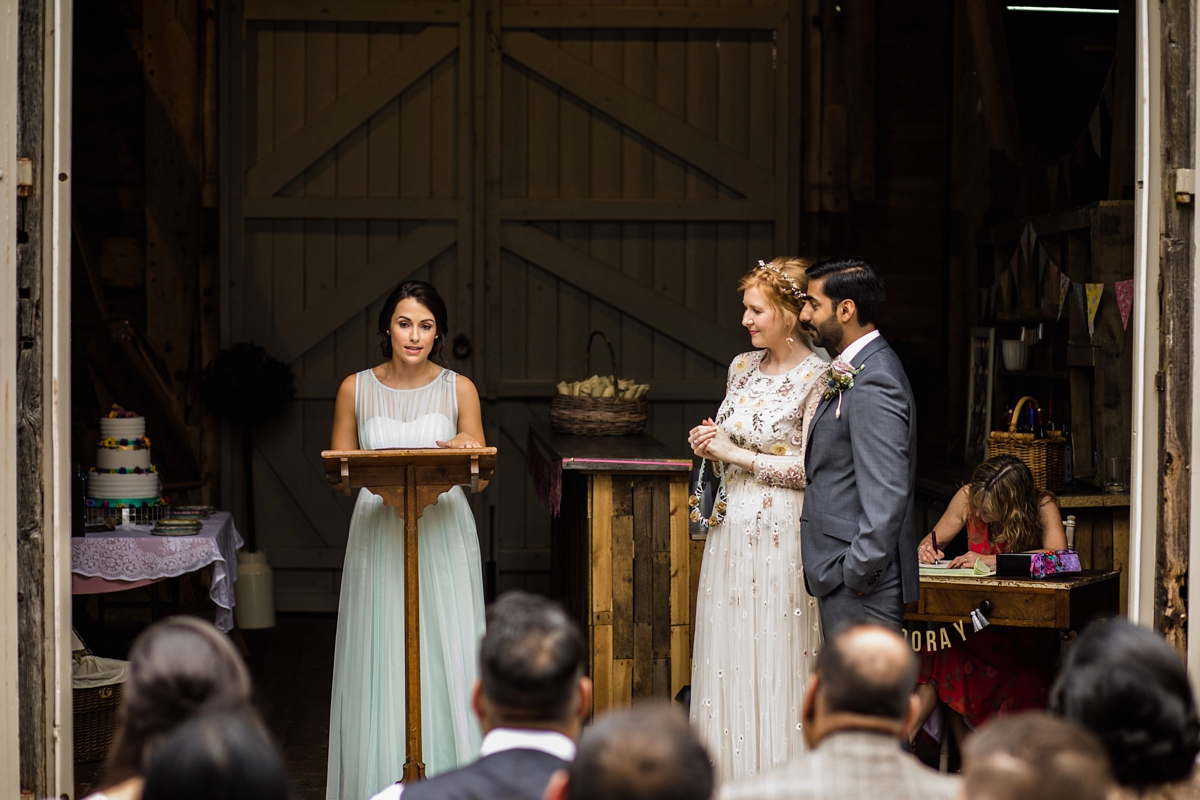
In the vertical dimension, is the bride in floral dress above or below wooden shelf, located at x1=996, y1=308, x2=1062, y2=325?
below

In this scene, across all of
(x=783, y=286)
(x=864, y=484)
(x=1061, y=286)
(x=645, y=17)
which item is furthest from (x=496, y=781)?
(x=645, y=17)

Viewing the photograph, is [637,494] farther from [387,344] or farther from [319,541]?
[319,541]

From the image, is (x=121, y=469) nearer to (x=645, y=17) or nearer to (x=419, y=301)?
(x=419, y=301)

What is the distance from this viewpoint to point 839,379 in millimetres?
3807

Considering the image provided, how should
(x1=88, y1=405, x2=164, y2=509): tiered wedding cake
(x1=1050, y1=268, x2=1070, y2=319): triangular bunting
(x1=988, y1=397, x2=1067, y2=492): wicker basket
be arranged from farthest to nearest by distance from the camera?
(x1=1050, y1=268, x2=1070, y2=319): triangular bunting
(x1=88, y1=405, x2=164, y2=509): tiered wedding cake
(x1=988, y1=397, x2=1067, y2=492): wicker basket

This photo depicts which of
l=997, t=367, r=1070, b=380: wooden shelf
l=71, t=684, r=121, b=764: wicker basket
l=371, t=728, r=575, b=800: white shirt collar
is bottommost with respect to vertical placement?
l=71, t=684, r=121, b=764: wicker basket

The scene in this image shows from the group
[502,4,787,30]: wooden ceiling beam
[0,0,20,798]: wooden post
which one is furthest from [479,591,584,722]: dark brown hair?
[502,4,787,30]: wooden ceiling beam

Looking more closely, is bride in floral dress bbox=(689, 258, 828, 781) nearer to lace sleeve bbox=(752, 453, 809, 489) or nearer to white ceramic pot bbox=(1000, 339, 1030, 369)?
lace sleeve bbox=(752, 453, 809, 489)

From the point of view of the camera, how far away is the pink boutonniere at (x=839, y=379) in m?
3.79

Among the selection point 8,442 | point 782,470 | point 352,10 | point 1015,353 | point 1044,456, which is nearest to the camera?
point 8,442

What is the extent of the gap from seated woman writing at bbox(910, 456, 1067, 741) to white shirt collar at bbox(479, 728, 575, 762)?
2922 millimetres

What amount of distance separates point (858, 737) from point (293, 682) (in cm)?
503

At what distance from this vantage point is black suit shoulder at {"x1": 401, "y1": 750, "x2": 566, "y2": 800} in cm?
207

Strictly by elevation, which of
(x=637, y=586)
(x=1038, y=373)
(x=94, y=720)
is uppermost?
(x=1038, y=373)
